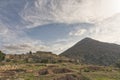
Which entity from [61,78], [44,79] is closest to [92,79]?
[61,78]

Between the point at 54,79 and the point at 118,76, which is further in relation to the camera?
the point at 118,76

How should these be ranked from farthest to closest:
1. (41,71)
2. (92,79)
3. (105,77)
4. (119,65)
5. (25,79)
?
→ 1. (119,65)
2. (41,71)
3. (105,77)
4. (92,79)
5. (25,79)

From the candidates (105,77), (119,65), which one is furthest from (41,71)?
(119,65)

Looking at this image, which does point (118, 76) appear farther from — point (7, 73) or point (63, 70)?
point (7, 73)

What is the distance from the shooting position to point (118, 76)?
97.3m

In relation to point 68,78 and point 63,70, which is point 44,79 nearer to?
point 68,78

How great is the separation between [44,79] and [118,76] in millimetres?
33206

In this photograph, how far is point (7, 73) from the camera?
97.9 metres

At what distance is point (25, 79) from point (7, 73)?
68.7ft

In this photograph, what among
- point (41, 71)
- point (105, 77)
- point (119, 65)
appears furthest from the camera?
point (119, 65)

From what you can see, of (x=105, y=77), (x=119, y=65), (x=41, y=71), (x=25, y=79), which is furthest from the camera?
(x=119, y=65)

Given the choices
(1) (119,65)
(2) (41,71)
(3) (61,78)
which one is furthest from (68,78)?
(1) (119,65)

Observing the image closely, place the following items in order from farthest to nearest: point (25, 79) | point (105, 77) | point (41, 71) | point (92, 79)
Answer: point (41, 71) < point (105, 77) < point (92, 79) < point (25, 79)

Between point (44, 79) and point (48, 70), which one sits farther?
point (48, 70)
